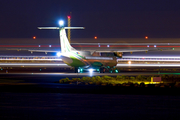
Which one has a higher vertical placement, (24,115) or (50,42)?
(50,42)

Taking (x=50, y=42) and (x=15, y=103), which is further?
(x=50, y=42)

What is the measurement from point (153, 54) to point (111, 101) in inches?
2435

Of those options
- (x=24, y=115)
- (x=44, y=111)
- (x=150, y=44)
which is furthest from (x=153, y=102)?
(x=150, y=44)

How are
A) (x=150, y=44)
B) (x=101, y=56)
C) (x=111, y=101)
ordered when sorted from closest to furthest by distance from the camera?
1. (x=111, y=101)
2. (x=101, y=56)
3. (x=150, y=44)

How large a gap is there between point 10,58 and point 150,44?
120 feet

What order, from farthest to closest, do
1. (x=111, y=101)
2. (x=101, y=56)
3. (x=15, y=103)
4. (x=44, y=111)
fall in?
(x=101, y=56)
(x=111, y=101)
(x=15, y=103)
(x=44, y=111)

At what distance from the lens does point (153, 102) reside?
12828mm

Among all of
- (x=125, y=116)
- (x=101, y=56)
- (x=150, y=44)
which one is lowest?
(x=125, y=116)

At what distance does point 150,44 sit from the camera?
7256 cm

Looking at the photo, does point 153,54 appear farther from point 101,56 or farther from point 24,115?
point 24,115

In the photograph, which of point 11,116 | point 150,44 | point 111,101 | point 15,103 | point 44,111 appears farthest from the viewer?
point 150,44

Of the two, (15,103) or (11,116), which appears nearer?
(11,116)

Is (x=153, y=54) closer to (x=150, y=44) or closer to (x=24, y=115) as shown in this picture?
(x=150, y=44)

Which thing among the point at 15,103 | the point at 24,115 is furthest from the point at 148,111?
the point at 15,103
